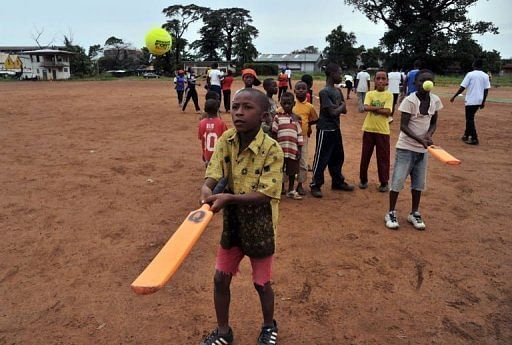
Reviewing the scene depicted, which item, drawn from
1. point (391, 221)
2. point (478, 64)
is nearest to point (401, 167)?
point (391, 221)

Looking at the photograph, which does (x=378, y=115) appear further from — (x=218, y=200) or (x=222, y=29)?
(x=222, y=29)

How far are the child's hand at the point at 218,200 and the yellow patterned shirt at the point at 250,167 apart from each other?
192 mm

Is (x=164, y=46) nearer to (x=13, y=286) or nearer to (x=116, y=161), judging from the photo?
(x=116, y=161)

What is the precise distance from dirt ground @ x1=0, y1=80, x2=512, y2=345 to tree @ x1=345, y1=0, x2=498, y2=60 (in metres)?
38.0

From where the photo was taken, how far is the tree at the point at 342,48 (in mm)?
54969

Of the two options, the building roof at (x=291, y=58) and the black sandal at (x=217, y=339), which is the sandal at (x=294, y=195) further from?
the building roof at (x=291, y=58)

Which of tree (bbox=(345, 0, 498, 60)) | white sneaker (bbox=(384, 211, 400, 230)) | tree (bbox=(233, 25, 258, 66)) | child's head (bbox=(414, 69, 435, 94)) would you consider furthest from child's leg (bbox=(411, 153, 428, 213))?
tree (bbox=(233, 25, 258, 66))

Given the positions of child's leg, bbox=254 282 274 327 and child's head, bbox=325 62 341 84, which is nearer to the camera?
child's leg, bbox=254 282 274 327

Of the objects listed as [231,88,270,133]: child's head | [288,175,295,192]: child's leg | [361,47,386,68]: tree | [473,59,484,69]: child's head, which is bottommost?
[288,175,295,192]: child's leg

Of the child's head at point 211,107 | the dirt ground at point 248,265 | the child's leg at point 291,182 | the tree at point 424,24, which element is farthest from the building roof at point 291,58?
the child's head at point 211,107

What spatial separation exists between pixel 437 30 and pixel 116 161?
4230 centimetres

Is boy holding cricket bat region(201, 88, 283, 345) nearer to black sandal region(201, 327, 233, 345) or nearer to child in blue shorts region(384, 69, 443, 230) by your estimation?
black sandal region(201, 327, 233, 345)

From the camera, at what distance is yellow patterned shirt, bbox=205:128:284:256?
7.05ft

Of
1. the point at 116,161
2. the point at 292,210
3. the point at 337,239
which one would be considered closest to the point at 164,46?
the point at 116,161
